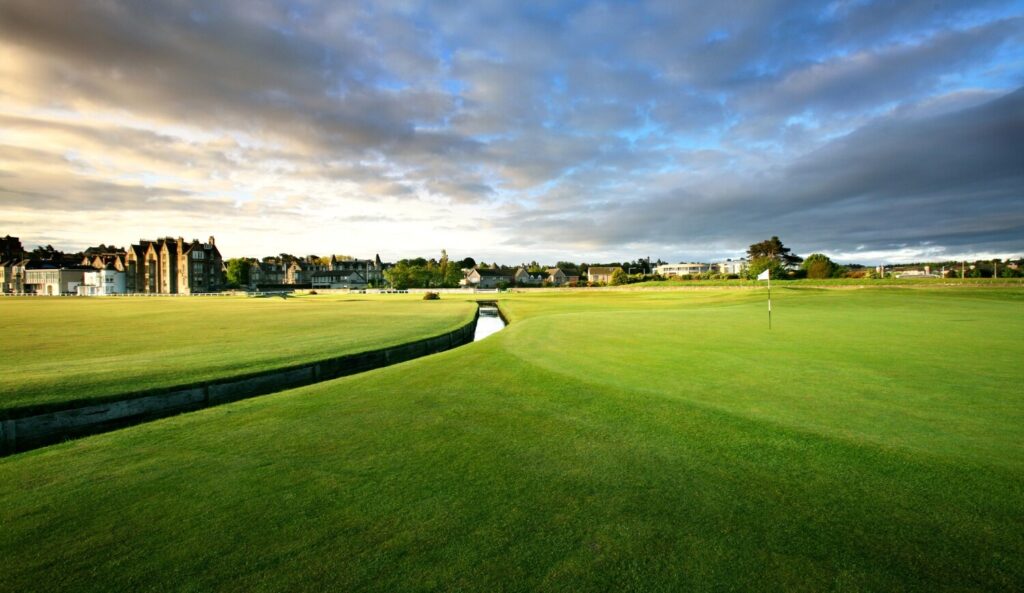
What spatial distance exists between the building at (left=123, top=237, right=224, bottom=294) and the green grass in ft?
391

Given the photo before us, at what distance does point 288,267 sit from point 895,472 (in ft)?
549

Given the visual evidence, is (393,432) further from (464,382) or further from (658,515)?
(658,515)

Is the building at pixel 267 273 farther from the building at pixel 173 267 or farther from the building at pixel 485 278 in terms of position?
the building at pixel 485 278

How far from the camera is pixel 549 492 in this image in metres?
4.66

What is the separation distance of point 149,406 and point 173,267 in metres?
121

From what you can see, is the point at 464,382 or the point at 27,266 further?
the point at 27,266

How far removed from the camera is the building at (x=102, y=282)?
343ft

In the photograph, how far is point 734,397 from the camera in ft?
26.6

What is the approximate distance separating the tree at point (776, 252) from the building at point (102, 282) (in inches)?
5936

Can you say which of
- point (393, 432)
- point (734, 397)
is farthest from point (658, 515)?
point (734, 397)

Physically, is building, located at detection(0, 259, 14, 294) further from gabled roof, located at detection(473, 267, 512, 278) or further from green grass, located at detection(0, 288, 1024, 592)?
green grass, located at detection(0, 288, 1024, 592)

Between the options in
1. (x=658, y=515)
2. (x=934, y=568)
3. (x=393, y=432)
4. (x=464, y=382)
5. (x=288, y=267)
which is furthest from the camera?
(x=288, y=267)

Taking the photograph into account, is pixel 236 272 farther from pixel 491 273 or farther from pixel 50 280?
pixel 491 273

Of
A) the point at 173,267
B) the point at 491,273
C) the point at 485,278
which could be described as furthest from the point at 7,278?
the point at 491,273
